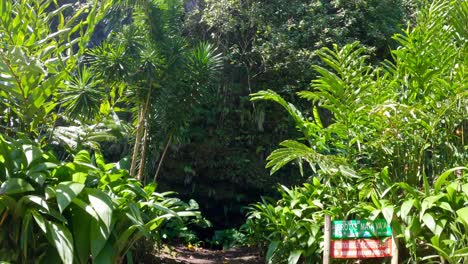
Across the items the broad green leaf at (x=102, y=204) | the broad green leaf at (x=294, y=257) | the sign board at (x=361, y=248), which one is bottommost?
the broad green leaf at (x=294, y=257)

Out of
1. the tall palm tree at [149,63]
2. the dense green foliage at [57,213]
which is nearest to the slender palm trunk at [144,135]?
the tall palm tree at [149,63]

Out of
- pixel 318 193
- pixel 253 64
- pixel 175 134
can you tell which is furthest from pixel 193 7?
pixel 318 193

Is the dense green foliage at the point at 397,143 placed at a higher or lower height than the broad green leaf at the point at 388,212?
higher

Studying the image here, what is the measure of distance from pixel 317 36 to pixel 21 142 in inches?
233

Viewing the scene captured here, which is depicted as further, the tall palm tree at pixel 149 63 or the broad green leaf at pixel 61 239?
the tall palm tree at pixel 149 63

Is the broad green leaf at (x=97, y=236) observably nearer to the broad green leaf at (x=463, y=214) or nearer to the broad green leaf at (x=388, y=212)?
the broad green leaf at (x=388, y=212)

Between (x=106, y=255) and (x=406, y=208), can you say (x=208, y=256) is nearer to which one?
(x=106, y=255)

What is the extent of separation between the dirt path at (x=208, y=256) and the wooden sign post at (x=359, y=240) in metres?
2.74

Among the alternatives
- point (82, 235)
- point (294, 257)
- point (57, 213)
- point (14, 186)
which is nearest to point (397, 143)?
point (294, 257)

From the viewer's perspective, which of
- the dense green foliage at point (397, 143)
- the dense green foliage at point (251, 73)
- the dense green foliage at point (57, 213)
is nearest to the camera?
the dense green foliage at point (57, 213)

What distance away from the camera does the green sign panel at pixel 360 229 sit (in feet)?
15.2

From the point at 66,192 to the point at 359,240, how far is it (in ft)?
7.80

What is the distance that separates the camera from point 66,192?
4.17 metres

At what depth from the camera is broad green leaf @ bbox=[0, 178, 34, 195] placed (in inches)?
161
